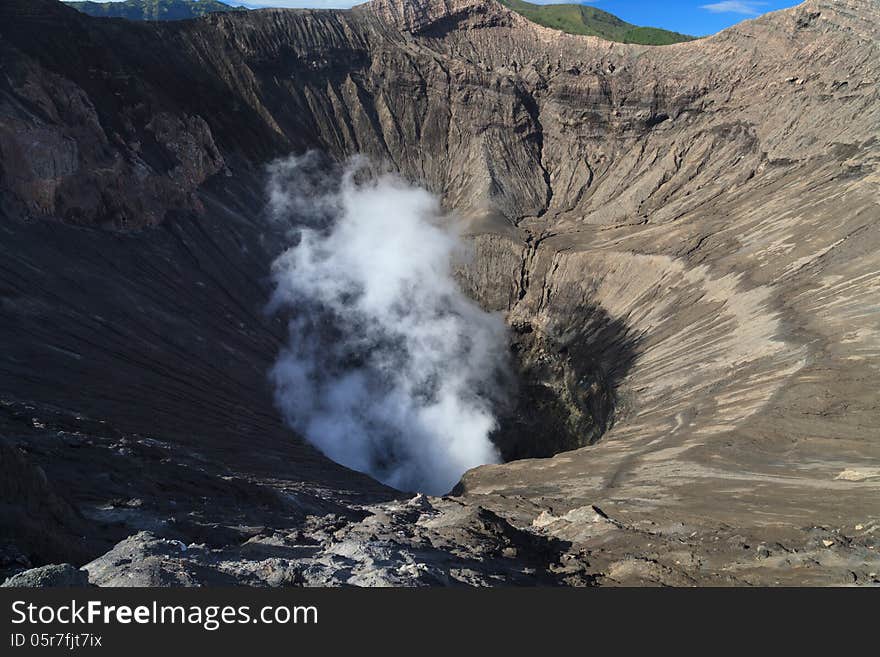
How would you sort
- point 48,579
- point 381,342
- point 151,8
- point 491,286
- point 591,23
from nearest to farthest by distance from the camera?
point 48,579
point 381,342
point 491,286
point 591,23
point 151,8

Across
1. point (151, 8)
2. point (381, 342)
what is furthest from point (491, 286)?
point (151, 8)

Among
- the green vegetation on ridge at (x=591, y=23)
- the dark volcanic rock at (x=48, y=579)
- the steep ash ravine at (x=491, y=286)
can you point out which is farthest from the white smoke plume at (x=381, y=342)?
the green vegetation on ridge at (x=591, y=23)

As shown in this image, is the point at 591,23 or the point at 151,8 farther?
the point at 151,8

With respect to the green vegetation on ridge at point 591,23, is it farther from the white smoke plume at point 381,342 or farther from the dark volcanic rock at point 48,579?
the dark volcanic rock at point 48,579

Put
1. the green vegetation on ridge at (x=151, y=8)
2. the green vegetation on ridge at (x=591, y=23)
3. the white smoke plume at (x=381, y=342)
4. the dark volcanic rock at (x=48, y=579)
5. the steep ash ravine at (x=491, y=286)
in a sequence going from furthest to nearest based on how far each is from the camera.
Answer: the green vegetation on ridge at (x=151, y=8), the green vegetation on ridge at (x=591, y=23), the white smoke plume at (x=381, y=342), the steep ash ravine at (x=491, y=286), the dark volcanic rock at (x=48, y=579)

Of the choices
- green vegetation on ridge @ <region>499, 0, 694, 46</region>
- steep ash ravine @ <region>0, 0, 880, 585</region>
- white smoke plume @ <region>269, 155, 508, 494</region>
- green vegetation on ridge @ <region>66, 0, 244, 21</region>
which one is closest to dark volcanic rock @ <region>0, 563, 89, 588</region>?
steep ash ravine @ <region>0, 0, 880, 585</region>

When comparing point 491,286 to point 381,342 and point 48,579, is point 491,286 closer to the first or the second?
point 381,342
